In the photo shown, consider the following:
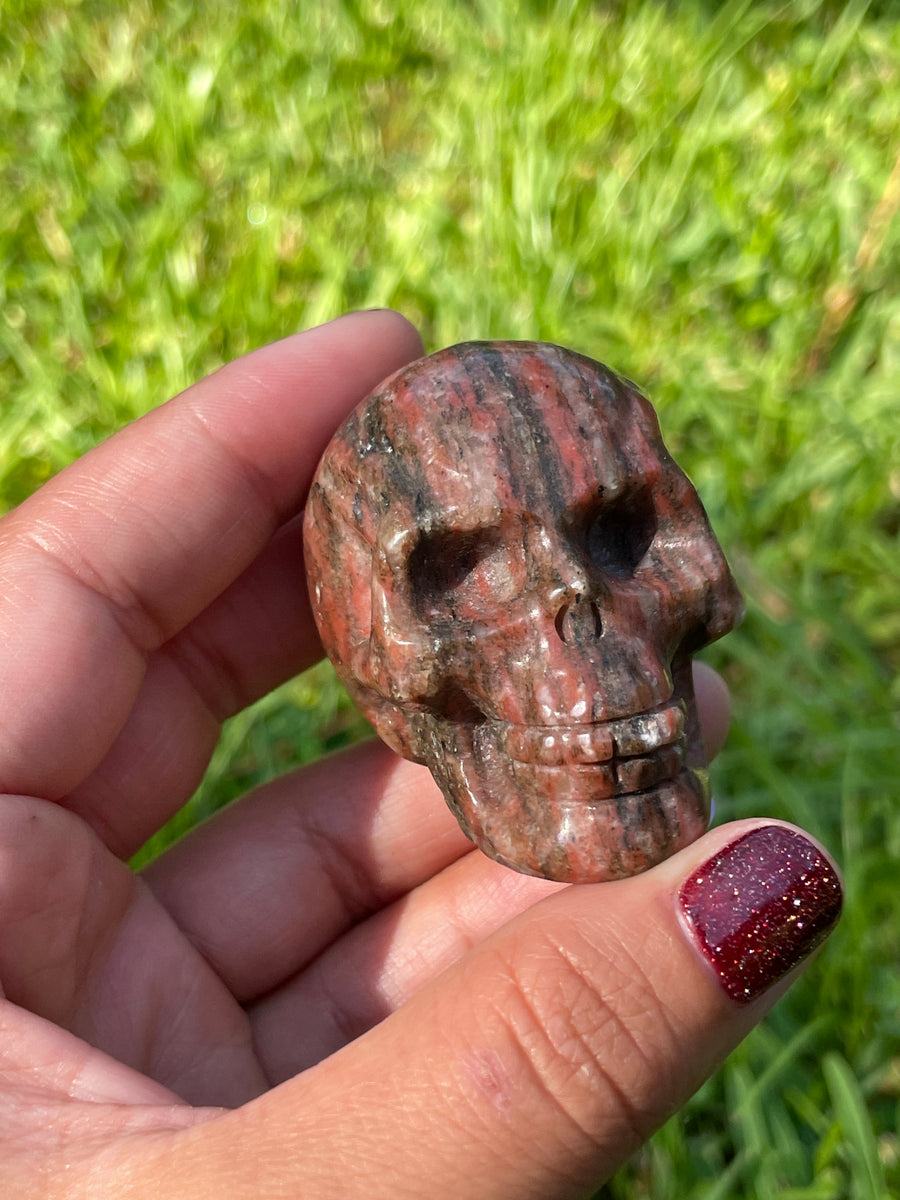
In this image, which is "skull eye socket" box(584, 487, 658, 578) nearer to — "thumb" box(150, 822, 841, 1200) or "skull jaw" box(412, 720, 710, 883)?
"skull jaw" box(412, 720, 710, 883)

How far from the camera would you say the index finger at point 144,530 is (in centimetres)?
208

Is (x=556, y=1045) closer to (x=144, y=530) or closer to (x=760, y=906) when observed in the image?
(x=760, y=906)

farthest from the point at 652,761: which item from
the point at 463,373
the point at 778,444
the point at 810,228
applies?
the point at 810,228

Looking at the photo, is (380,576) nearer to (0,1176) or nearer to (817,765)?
(0,1176)

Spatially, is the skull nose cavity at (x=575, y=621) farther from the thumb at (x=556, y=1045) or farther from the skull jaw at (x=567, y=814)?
the thumb at (x=556, y=1045)

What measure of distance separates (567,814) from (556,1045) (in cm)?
43

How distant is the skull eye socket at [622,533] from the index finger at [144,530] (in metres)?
0.77

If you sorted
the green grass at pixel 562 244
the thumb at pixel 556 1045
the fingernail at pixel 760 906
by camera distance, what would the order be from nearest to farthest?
the thumb at pixel 556 1045 < the fingernail at pixel 760 906 < the green grass at pixel 562 244

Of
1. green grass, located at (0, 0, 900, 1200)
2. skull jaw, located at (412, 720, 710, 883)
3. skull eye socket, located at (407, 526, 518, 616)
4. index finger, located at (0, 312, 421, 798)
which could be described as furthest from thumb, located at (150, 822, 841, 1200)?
green grass, located at (0, 0, 900, 1200)

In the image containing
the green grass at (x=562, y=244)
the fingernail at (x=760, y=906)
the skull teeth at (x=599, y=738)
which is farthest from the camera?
the green grass at (x=562, y=244)

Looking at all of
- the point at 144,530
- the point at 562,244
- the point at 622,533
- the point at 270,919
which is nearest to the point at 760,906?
the point at 622,533

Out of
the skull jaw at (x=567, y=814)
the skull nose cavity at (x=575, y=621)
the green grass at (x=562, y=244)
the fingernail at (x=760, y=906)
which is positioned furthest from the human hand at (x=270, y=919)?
the green grass at (x=562, y=244)

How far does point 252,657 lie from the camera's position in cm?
267

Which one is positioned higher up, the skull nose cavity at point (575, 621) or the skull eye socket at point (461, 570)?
the skull eye socket at point (461, 570)
